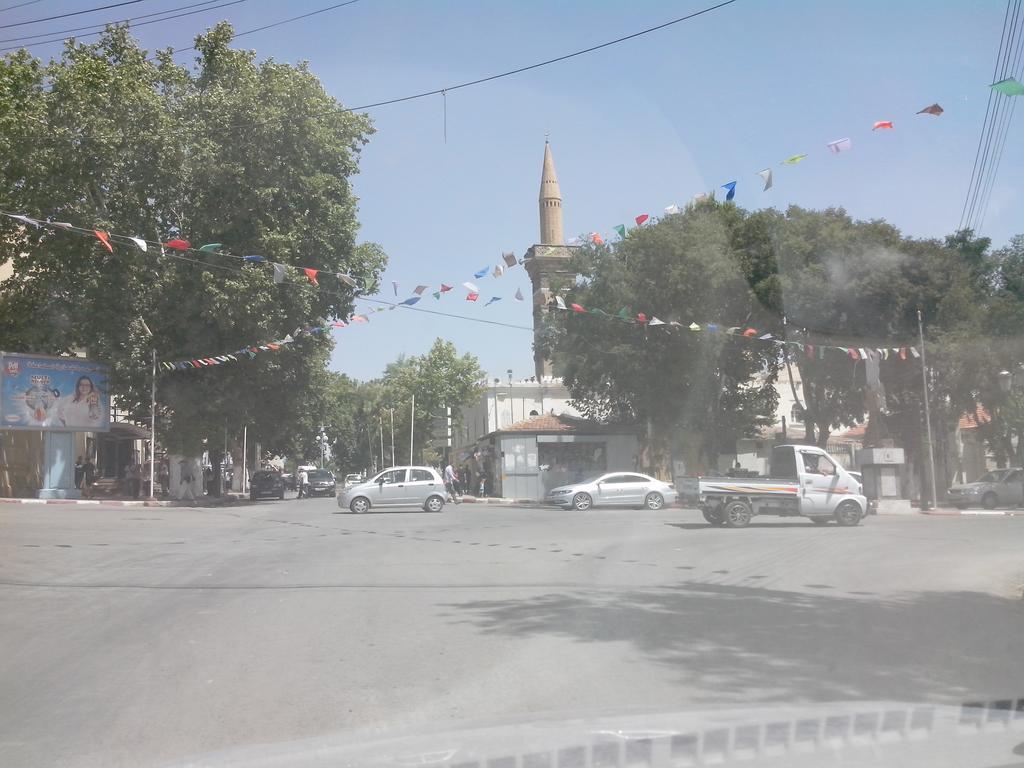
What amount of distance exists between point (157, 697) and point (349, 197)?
32.9 meters

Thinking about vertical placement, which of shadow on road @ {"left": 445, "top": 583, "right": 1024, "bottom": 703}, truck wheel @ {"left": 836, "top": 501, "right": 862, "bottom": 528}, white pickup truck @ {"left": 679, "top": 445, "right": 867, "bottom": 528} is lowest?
shadow on road @ {"left": 445, "top": 583, "right": 1024, "bottom": 703}

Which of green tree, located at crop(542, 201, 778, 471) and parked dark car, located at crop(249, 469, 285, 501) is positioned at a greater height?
green tree, located at crop(542, 201, 778, 471)

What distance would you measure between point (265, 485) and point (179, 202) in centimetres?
1480

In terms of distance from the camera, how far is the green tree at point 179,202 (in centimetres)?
3309

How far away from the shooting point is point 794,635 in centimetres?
911

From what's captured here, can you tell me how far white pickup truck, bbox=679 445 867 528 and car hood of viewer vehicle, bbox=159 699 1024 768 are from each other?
17.9 meters

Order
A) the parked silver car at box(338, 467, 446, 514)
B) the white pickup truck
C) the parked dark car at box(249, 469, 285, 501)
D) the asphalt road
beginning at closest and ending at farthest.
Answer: the asphalt road
the white pickup truck
the parked silver car at box(338, 467, 446, 514)
the parked dark car at box(249, 469, 285, 501)

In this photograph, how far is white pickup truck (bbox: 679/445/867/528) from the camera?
916 inches

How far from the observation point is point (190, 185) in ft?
114

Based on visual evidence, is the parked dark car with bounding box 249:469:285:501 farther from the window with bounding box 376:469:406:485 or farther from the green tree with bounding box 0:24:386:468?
the window with bounding box 376:469:406:485

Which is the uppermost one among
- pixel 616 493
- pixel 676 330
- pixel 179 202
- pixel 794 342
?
pixel 179 202

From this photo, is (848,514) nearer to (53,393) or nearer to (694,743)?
(694,743)

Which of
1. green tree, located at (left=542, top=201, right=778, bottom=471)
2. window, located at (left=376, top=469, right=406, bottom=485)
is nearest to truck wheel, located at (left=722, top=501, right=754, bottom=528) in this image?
window, located at (left=376, top=469, right=406, bottom=485)

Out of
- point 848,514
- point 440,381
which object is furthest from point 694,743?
point 440,381
